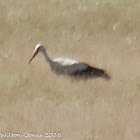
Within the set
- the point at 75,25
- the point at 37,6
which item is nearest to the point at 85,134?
the point at 75,25

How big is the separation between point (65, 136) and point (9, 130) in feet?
5.15

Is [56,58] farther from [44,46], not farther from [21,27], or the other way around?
[21,27]

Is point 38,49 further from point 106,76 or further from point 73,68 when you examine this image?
point 106,76

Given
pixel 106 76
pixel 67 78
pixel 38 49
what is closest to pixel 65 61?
pixel 67 78

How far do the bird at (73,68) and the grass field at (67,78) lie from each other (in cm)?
19

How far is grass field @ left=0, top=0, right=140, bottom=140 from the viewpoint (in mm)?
9367

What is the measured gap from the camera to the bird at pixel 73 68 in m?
10.9

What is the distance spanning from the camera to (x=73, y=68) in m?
11.3

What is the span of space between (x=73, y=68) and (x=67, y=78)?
1.80 feet

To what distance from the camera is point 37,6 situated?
1528 centimetres

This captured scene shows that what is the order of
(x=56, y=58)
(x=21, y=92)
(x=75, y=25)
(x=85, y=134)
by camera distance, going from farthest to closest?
(x=75, y=25) < (x=56, y=58) < (x=21, y=92) < (x=85, y=134)

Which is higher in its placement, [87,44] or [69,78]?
[87,44]

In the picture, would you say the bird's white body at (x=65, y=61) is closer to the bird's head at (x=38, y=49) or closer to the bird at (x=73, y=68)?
the bird at (x=73, y=68)

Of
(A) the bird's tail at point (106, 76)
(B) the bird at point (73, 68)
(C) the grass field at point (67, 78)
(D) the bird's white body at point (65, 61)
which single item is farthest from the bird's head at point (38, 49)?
(A) the bird's tail at point (106, 76)
